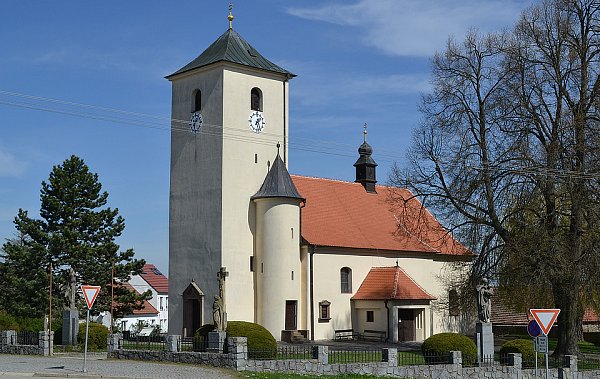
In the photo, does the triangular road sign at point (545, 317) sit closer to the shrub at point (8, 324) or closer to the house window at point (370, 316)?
the house window at point (370, 316)

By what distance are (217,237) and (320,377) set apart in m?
17.9

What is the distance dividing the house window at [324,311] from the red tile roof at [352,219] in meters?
2.97

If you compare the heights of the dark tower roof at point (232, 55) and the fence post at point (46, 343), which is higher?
the dark tower roof at point (232, 55)

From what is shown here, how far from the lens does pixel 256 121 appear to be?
4200cm

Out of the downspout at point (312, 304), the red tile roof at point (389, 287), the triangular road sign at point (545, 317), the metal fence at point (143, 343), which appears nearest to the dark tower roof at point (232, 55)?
the downspout at point (312, 304)

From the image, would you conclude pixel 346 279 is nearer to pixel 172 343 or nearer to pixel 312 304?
pixel 312 304

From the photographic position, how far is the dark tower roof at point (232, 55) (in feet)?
137

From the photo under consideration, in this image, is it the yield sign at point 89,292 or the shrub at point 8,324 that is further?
the shrub at point 8,324

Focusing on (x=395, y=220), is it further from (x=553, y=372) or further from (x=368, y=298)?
(x=553, y=372)

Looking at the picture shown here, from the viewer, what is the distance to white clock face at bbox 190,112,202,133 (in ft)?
137

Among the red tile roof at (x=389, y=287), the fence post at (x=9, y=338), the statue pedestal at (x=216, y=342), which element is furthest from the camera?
the red tile roof at (x=389, y=287)

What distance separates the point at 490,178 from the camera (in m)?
32.2

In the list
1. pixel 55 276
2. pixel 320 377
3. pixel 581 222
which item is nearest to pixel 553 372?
pixel 581 222

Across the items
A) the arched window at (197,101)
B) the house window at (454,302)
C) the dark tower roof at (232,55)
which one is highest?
the dark tower roof at (232,55)
